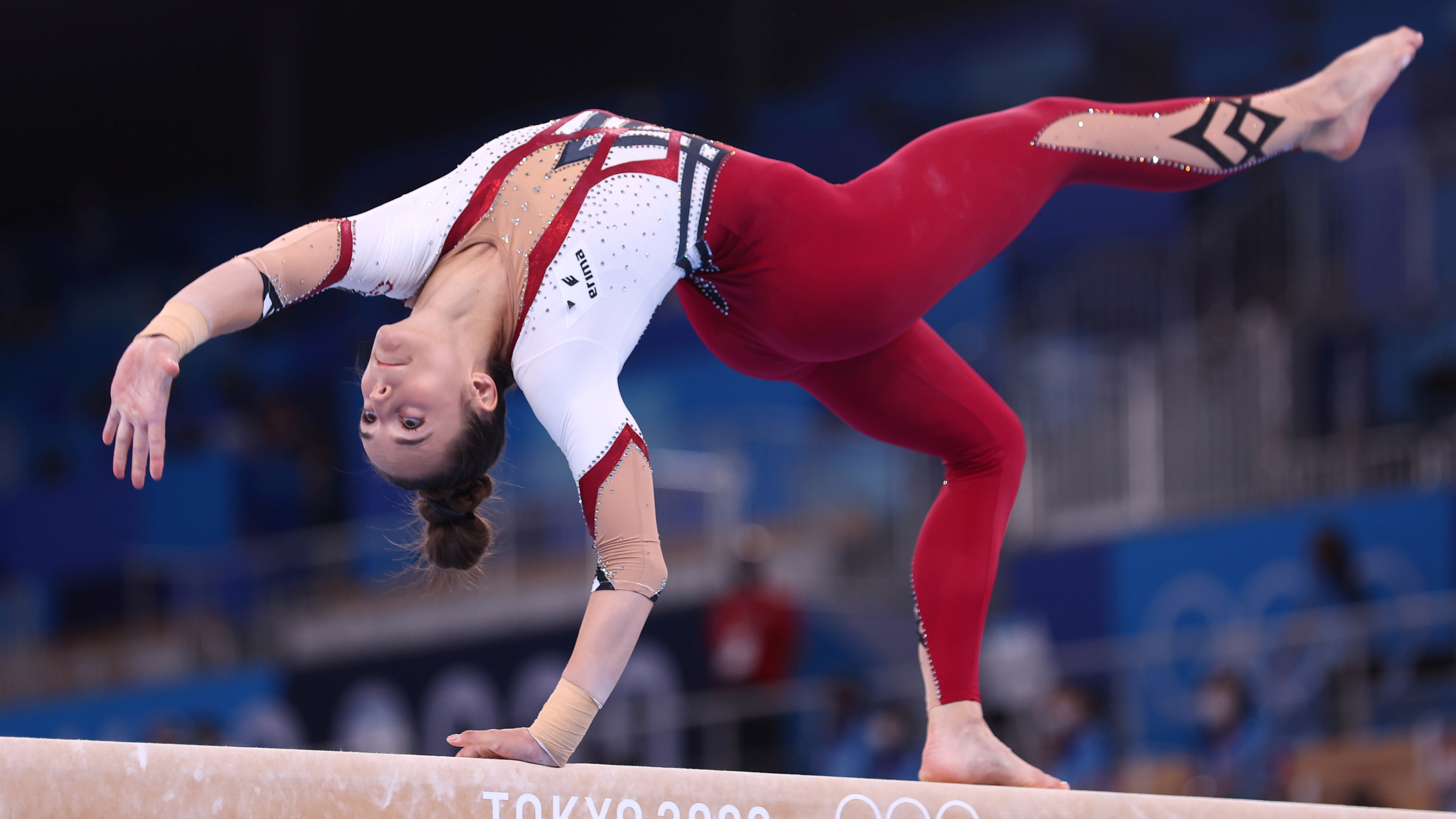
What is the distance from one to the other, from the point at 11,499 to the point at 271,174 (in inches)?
129

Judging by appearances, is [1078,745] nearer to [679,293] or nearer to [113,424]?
[679,293]

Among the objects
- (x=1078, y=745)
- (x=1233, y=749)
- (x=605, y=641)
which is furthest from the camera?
(x=1078, y=745)

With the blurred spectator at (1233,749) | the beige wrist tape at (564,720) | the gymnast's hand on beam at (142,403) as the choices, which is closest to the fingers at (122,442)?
the gymnast's hand on beam at (142,403)

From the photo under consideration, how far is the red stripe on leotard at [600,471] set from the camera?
2414 mm

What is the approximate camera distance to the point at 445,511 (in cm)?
270

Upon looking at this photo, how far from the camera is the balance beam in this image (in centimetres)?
201

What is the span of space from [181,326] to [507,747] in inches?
31.2

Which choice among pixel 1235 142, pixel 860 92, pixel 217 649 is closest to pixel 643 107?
pixel 860 92

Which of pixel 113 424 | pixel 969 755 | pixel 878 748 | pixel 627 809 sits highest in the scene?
pixel 113 424

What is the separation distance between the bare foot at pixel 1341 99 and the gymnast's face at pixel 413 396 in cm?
170

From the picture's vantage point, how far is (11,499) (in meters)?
12.0

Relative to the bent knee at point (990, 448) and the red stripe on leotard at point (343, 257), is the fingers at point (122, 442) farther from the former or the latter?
the bent knee at point (990, 448)

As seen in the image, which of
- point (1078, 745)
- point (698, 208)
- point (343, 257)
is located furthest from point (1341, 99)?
point (1078, 745)

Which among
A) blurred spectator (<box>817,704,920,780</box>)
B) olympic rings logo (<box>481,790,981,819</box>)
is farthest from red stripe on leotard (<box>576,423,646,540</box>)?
blurred spectator (<box>817,704,920,780</box>)
